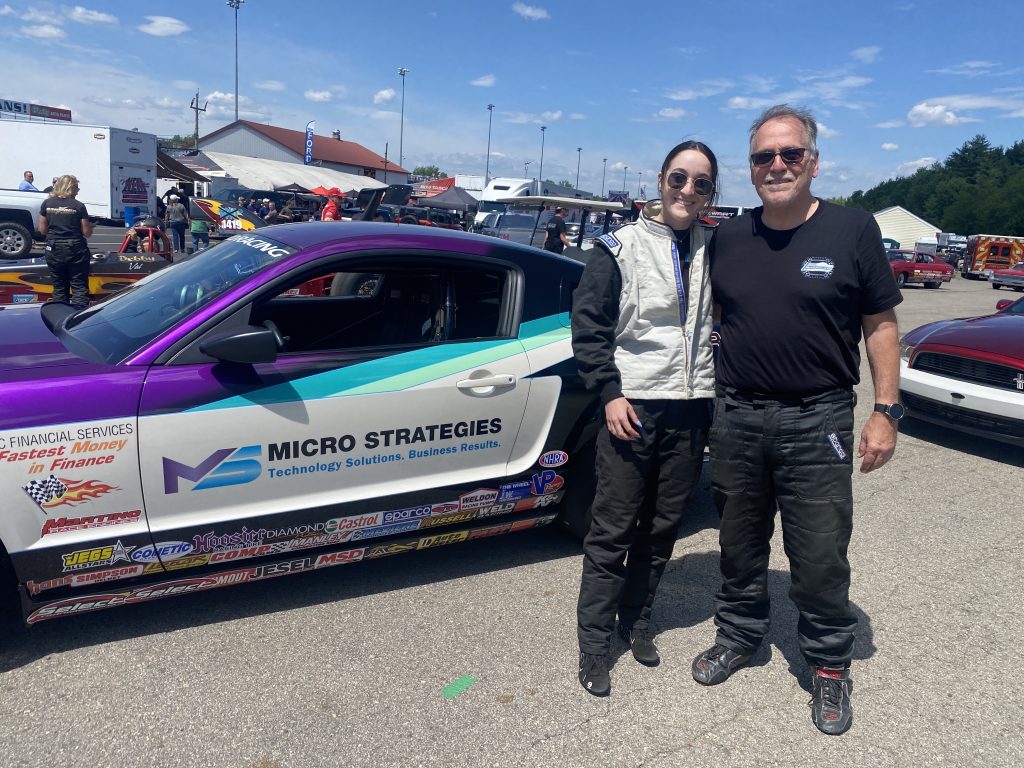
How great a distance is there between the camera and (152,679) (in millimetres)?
2551

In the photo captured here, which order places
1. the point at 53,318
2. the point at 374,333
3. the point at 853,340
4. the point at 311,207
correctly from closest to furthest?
the point at 853,340 < the point at 53,318 < the point at 374,333 < the point at 311,207

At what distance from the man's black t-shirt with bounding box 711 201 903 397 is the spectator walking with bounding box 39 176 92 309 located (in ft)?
23.2

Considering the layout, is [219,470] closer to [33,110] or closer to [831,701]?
[831,701]

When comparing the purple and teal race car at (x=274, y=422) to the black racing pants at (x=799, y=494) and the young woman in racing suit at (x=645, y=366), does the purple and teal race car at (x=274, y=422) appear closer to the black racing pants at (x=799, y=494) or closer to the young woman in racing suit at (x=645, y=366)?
the young woman in racing suit at (x=645, y=366)

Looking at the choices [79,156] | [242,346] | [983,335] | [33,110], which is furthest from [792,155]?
[33,110]

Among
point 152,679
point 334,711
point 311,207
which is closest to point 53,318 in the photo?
point 152,679

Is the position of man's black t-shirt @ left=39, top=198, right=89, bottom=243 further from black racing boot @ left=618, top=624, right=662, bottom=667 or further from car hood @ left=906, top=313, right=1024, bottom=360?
car hood @ left=906, top=313, right=1024, bottom=360

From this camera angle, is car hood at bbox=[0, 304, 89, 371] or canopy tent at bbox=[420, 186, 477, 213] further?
canopy tent at bbox=[420, 186, 477, 213]

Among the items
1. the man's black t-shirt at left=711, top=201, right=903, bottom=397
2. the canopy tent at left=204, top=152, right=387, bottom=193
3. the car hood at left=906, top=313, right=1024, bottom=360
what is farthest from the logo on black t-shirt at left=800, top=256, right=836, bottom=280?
the canopy tent at left=204, top=152, right=387, bottom=193

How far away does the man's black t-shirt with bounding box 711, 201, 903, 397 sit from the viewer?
2297mm

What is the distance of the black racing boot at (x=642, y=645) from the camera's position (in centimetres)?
280

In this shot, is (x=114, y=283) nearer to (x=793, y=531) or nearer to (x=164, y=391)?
(x=164, y=391)

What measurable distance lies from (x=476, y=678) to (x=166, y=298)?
1.94 m

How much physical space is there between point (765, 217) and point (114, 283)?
24.7ft
